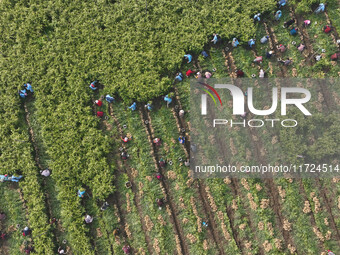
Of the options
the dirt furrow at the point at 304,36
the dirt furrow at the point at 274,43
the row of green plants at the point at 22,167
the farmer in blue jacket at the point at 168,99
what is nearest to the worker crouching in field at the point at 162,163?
the farmer in blue jacket at the point at 168,99

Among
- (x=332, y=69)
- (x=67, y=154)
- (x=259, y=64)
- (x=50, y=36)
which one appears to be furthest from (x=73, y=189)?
(x=332, y=69)

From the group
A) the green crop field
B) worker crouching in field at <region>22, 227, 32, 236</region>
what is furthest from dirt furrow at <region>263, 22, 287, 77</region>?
worker crouching in field at <region>22, 227, 32, 236</region>

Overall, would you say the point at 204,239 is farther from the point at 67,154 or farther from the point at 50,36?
the point at 50,36

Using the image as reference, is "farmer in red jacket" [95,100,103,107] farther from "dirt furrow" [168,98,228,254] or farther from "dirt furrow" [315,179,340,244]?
"dirt furrow" [315,179,340,244]

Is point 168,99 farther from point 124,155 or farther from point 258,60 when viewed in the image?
point 258,60

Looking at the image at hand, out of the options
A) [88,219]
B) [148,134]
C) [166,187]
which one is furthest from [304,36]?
[88,219]

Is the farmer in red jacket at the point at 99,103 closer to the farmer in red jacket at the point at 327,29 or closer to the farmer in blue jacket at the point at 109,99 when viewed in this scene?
the farmer in blue jacket at the point at 109,99
